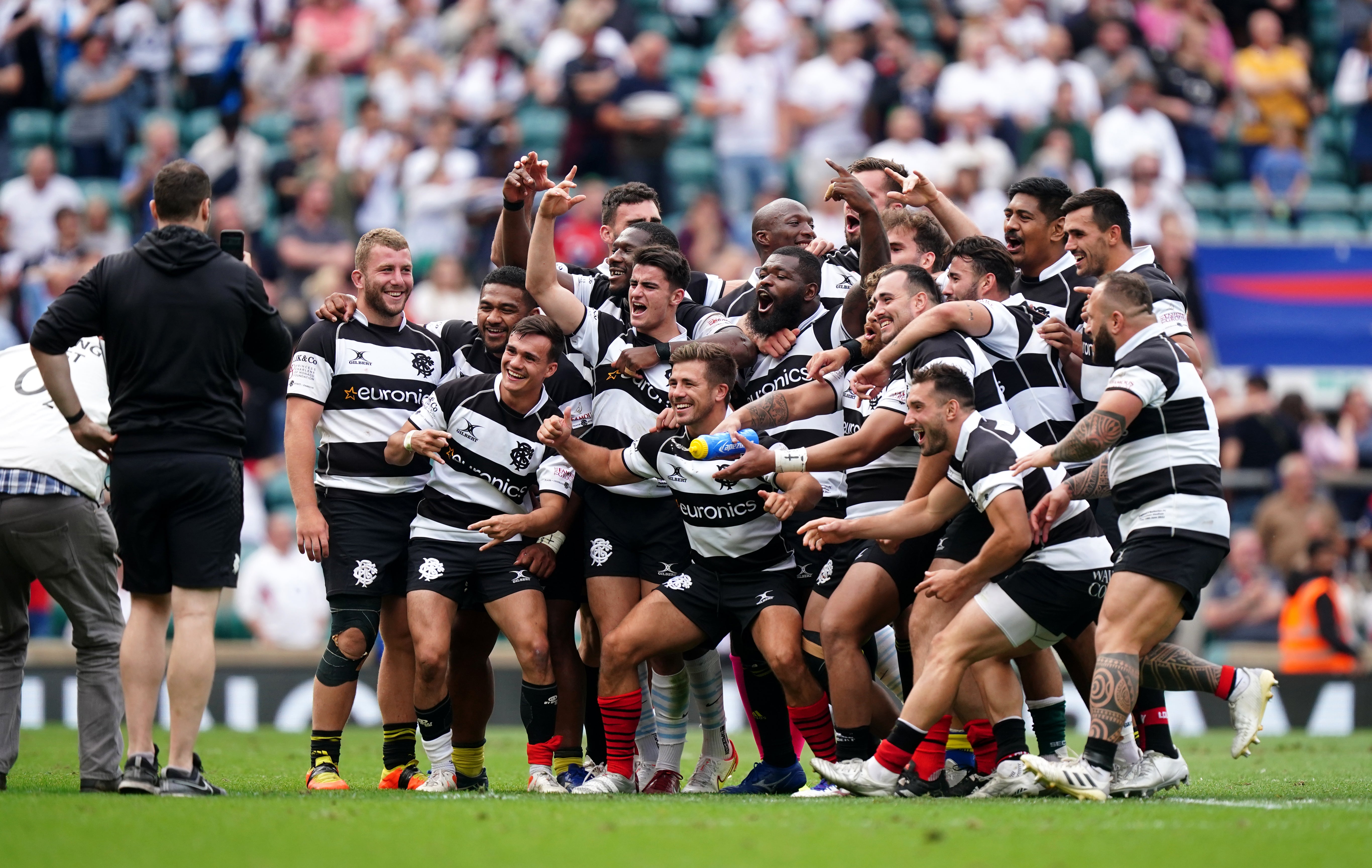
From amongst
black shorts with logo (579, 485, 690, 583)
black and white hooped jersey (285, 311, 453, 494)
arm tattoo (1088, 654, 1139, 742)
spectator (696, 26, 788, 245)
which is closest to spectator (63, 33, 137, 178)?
spectator (696, 26, 788, 245)

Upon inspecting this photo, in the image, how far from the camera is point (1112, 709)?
7020 mm

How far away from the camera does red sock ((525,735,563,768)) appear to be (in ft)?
26.9

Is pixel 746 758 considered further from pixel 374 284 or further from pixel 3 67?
pixel 3 67

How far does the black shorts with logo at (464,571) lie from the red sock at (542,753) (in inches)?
30.2

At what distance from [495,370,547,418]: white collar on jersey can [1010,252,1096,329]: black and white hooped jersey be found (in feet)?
8.14

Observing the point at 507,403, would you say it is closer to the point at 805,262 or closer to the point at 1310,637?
the point at 805,262

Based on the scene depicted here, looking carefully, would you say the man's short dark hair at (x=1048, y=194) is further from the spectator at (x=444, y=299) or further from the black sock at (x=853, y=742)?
the spectator at (x=444, y=299)

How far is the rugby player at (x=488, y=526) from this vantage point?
8.08m

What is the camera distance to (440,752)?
8188 mm

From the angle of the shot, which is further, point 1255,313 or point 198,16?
point 198,16

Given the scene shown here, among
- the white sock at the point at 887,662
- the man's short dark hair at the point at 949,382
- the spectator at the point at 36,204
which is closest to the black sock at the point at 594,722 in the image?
the white sock at the point at 887,662

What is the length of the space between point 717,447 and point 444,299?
8.69 meters

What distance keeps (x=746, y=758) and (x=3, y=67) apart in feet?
42.5

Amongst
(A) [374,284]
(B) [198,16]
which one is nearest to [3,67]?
(B) [198,16]
